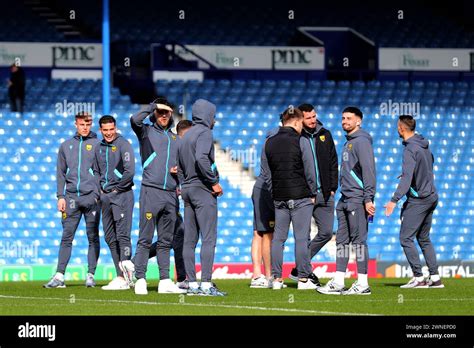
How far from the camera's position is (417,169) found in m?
14.7

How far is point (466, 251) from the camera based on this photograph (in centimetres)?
2641

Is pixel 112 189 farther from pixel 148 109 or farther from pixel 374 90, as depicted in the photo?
pixel 374 90

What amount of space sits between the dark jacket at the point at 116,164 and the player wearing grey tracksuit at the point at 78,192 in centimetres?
48

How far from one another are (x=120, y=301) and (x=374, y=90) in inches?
720

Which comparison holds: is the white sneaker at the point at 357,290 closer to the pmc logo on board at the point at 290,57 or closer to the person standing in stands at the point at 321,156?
the person standing in stands at the point at 321,156

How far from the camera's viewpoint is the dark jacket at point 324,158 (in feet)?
46.8

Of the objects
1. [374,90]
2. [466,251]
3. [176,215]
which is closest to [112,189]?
[176,215]

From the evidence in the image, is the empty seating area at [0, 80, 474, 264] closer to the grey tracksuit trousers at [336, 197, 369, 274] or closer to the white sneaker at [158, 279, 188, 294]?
the white sneaker at [158, 279, 188, 294]

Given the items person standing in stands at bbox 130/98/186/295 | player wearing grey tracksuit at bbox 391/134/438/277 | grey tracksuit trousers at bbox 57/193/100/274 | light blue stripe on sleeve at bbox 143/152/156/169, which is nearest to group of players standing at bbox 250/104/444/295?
player wearing grey tracksuit at bbox 391/134/438/277

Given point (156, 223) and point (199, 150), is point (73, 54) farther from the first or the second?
point (199, 150)

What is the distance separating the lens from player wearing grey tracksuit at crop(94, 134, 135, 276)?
14.7 metres

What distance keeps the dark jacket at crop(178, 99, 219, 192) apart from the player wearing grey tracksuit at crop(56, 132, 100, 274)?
251 centimetres

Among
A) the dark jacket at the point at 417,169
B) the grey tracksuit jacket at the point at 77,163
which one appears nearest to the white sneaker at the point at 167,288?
the grey tracksuit jacket at the point at 77,163

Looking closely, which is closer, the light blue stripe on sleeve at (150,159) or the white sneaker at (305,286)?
the light blue stripe on sleeve at (150,159)
